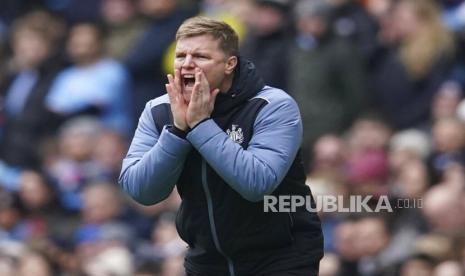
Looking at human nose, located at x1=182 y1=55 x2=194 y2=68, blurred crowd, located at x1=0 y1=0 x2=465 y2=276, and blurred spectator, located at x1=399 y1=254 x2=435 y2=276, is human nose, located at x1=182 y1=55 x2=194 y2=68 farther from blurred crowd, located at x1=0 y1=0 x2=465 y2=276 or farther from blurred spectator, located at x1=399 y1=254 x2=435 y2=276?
blurred spectator, located at x1=399 y1=254 x2=435 y2=276

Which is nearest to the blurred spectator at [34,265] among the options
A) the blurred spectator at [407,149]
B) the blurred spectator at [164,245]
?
the blurred spectator at [164,245]

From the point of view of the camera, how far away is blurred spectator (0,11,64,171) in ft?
40.9

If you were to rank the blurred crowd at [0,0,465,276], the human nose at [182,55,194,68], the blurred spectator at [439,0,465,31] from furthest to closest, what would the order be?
the blurred spectator at [439,0,465,31] < the blurred crowd at [0,0,465,276] < the human nose at [182,55,194,68]

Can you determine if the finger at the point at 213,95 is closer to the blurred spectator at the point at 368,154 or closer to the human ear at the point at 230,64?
the human ear at the point at 230,64

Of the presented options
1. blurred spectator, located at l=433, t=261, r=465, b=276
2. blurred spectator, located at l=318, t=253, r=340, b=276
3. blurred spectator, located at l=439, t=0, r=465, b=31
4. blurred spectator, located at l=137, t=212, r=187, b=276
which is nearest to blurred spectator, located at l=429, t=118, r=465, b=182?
blurred spectator, located at l=318, t=253, r=340, b=276

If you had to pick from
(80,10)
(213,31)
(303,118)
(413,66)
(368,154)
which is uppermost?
(80,10)

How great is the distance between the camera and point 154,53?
39.9 feet

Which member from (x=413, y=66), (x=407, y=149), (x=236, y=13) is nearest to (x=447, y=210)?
(x=407, y=149)

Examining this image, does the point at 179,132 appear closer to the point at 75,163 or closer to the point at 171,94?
the point at 171,94

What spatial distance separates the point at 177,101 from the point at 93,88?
6.67 m

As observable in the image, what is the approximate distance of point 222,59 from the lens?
5.81m

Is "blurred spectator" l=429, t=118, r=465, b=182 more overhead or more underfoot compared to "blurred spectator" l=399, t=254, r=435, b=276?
more overhead

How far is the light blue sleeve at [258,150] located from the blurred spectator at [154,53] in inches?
247

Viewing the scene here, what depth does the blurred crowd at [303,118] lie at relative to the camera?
9.58 metres
